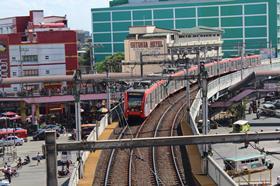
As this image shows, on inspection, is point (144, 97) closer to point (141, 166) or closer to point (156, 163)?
point (156, 163)

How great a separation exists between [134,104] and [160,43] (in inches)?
1103

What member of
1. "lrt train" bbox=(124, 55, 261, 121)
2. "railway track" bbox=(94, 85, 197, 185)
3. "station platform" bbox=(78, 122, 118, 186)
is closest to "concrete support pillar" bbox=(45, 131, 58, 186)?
"station platform" bbox=(78, 122, 118, 186)

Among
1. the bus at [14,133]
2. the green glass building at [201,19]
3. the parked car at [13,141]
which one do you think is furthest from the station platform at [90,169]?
the green glass building at [201,19]

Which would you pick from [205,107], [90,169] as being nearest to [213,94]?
[205,107]

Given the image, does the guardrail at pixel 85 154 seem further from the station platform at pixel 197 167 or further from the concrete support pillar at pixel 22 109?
the concrete support pillar at pixel 22 109

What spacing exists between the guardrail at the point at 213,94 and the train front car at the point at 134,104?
6.63 ft

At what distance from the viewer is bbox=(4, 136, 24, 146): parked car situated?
2617cm

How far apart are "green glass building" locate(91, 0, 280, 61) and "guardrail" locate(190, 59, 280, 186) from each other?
1271 centimetres

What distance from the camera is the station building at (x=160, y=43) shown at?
49.0 metres

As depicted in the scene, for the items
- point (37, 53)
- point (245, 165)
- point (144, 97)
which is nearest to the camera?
point (245, 165)

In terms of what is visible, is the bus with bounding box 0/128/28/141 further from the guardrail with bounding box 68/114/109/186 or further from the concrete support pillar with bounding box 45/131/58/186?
the concrete support pillar with bounding box 45/131/58/186

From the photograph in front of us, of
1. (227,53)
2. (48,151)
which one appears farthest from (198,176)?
(227,53)

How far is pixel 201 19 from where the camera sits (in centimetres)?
6769

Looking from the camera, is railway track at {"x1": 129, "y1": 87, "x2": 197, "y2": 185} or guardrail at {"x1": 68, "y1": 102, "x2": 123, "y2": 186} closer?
guardrail at {"x1": 68, "y1": 102, "x2": 123, "y2": 186}
